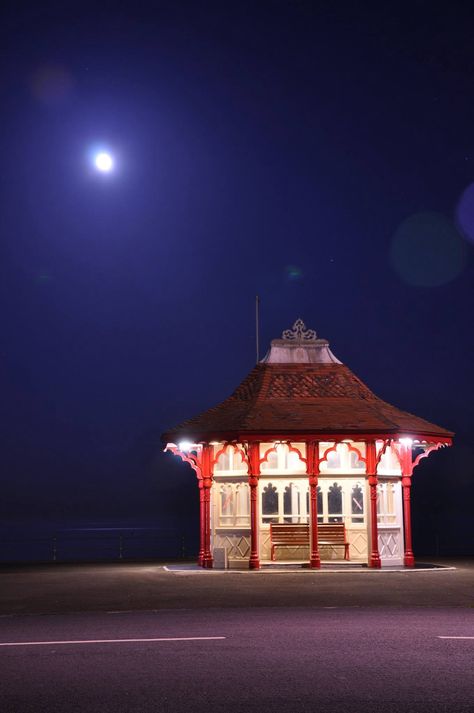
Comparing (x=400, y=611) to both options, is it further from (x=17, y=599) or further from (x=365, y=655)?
(x=17, y=599)

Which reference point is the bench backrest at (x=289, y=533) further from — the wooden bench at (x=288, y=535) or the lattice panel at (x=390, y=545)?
the lattice panel at (x=390, y=545)

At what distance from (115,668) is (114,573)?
14.8 m

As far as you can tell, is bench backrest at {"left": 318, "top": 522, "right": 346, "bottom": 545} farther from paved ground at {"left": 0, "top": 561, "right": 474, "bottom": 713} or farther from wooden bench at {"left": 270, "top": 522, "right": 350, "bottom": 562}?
paved ground at {"left": 0, "top": 561, "right": 474, "bottom": 713}

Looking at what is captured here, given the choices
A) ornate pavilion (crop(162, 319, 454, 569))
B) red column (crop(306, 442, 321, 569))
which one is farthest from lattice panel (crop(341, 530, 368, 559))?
red column (crop(306, 442, 321, 569))

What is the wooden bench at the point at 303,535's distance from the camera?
23.0 meters

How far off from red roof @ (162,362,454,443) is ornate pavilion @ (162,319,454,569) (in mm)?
30

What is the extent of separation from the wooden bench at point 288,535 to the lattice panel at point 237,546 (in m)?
0.67

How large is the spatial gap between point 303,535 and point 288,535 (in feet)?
1.30

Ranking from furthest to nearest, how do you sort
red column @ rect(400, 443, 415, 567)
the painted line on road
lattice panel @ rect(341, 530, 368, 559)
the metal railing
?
the metal railing < lattice panel @ rect(341, 530, 368, 559) < red column @ rect(400, 443, 415, 567) < the painted line on road

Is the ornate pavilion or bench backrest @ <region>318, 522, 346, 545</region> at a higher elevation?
the ornate pavilion

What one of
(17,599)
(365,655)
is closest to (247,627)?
(365,655)

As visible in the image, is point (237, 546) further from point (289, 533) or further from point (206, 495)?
point (206, 495)

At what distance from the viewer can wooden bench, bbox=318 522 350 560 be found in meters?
23.4

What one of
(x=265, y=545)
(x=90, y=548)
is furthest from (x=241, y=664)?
(x=90, y=548)
